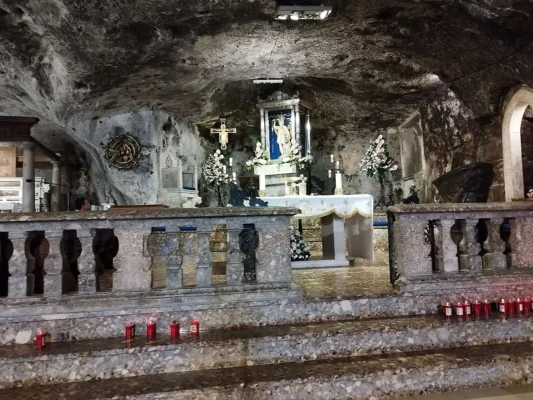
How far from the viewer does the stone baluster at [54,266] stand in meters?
3.10

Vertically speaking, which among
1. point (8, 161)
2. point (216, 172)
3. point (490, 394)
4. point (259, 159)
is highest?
point (8, 161)

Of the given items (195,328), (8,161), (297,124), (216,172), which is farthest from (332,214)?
(8,161)

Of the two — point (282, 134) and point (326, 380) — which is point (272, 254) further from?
point (282, 134)

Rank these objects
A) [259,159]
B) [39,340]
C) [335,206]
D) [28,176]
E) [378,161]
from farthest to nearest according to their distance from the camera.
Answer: [259,159] → [28,176] → [378,161] → [335,206] → [39,340]

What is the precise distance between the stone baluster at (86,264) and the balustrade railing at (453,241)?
2724mm

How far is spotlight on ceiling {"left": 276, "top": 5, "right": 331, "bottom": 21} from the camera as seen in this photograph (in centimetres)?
491

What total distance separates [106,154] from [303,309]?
732 cm

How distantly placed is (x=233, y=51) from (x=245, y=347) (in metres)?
5.30

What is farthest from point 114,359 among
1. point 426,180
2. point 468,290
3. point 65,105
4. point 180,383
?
Result: point 426,180

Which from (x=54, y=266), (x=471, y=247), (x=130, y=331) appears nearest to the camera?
(x=130, y=331)

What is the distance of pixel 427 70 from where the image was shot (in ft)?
23.3

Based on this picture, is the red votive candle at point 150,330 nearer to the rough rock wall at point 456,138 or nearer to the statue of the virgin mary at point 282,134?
the rough rock wall at point 456,138

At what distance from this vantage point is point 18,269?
3.09 metres

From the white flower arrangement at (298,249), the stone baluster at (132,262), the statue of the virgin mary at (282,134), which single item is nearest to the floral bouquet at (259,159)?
the statue of the virgin mary at (282,134)
